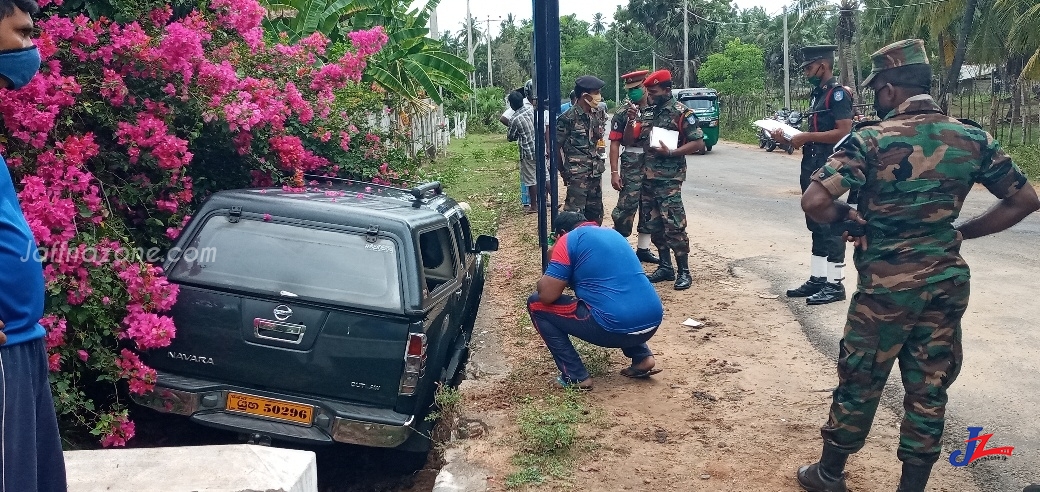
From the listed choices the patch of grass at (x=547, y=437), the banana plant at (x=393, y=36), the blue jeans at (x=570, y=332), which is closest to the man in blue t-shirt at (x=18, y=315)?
the patch of grass at (x=547, y=437)

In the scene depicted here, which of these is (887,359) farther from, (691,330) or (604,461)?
(691,330)

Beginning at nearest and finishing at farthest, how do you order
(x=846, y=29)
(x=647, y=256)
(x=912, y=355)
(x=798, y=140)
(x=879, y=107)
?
1. (x=912, y=355)
2. (x=879, y=107)
3. (x=798, y=140)
4. (x=647, y=256)
5. (x=846, y=29)

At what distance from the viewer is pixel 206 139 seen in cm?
614

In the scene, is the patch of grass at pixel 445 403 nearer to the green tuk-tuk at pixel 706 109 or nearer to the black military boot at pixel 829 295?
the black military boot at pixel 829 295

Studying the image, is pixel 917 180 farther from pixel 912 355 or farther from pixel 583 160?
pixel 583 160

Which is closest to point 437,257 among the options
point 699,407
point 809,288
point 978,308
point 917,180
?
point 699,407

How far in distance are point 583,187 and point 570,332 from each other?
16.2 ft

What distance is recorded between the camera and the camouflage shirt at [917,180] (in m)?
3.94

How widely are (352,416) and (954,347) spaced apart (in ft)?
9.25

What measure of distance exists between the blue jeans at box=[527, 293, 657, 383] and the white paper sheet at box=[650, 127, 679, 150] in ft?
9.41

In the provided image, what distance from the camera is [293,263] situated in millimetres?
4793

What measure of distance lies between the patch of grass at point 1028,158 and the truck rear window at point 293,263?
1593cm

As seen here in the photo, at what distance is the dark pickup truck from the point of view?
459 centimetres

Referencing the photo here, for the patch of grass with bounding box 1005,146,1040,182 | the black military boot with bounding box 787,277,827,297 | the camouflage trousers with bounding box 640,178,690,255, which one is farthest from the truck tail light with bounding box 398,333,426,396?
the patch of grass with bounding box 1005,146,1040,182
